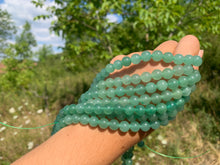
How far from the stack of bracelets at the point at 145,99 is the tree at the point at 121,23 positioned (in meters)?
1.73

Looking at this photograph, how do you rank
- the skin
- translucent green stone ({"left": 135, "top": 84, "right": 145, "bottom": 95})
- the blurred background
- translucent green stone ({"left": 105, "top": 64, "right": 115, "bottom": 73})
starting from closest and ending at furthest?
the skin → translucent green stone ({"left": 135, "top": 84, "right": 145, "bottom": 95}) → translucent green stone ({"left": 105, "top": 64, "right": 115, "bottom": 73}) → the blurred background

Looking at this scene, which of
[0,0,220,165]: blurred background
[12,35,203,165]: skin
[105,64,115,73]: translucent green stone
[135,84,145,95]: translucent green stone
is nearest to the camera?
[12,35,203,165]: skin

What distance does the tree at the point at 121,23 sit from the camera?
282 cm

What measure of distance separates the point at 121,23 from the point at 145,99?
9.05 feet

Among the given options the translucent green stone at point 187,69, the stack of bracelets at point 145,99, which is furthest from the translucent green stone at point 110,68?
the translucent green stone at point 187,69

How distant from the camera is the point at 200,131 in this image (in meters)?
2.89

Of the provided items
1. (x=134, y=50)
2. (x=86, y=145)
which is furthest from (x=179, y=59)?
(x=134, y=50)

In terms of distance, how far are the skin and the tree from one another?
6.43 ft

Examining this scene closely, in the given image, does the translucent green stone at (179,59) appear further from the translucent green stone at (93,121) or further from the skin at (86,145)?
the translucent green stone at (93,121)

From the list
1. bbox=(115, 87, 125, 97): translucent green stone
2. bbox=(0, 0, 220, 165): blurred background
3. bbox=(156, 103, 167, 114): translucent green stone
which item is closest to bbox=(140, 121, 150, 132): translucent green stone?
bbox=(156, 103, 167, 114): translucent green stone

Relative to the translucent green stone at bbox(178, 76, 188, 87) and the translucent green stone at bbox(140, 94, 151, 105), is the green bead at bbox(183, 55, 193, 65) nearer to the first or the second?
the translucent green stone at bbox(178, 76, 188, 87)

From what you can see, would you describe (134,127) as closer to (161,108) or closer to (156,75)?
(161,108)

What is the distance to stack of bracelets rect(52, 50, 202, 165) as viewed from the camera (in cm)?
98

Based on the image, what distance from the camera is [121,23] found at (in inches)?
136
